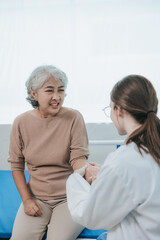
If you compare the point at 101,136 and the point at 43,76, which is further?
the point at 101,136

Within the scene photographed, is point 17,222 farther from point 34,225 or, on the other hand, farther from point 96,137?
point 96,137

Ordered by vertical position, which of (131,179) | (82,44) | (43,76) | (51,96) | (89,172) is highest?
(82,44)

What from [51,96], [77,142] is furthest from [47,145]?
[51,96]

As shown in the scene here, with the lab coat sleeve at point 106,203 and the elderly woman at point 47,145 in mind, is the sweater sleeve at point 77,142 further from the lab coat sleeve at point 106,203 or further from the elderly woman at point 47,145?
the lab coat sleeve at point 106,203

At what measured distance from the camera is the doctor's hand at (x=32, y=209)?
1459 millimetres

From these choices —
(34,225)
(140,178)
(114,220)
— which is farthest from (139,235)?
(34,225)

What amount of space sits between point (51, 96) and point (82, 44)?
1.09 meters

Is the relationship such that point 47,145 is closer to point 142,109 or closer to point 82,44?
point 142,109

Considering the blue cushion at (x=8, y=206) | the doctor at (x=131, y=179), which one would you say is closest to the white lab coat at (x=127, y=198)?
the doctor at (x=131, y=179)

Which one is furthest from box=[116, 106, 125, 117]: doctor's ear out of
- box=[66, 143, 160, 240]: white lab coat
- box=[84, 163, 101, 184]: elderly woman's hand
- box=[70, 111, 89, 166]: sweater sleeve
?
box=[70, 111, 89, 166]: sweater sleeve

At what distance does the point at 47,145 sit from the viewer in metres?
1.61

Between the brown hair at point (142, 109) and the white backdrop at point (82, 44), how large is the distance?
1.52m

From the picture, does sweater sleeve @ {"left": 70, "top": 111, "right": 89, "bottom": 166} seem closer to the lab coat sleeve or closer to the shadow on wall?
the lab coat sleeve

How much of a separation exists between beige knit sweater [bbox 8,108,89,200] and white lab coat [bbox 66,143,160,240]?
578mm
